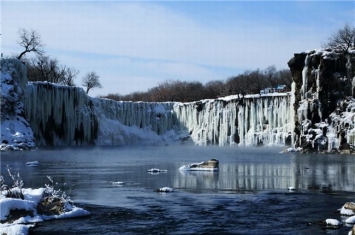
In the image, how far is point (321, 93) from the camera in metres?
68.1

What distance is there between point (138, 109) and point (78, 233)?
86442 millimetres

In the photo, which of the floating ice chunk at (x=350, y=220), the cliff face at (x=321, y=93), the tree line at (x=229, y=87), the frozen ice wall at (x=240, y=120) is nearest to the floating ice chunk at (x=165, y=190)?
the floating ice chunk at (x=350, y=220)

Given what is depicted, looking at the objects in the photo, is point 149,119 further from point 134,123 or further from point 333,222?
point 333,222

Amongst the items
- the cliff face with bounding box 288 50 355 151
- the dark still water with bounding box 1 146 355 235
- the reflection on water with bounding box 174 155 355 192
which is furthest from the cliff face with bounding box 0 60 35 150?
the reflection on water with bounding box 174 155 355 192

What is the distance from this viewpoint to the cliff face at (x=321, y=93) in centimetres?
6700

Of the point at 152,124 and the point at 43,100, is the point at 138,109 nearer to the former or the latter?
the point at 152,124

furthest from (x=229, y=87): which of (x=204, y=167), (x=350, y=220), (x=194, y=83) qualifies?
(x=350, y=220)

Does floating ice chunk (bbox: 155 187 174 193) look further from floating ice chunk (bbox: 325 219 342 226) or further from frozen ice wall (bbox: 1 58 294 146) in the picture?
frozen ice wall (bbox: 1 58 294 146)

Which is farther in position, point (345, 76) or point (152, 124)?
point (152, 124)

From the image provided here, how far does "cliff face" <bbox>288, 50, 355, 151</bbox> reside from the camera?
67000mm

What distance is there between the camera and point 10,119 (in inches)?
2633

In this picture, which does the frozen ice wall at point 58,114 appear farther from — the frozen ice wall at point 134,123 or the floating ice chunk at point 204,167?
the floating ice chunk at point 204,167

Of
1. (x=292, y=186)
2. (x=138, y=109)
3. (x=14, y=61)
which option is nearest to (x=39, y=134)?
(x=14, y=61)

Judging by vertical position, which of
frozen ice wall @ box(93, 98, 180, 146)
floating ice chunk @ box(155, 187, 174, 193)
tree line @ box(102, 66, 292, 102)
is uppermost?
tree line @ box(102, 66, 292, 102)
